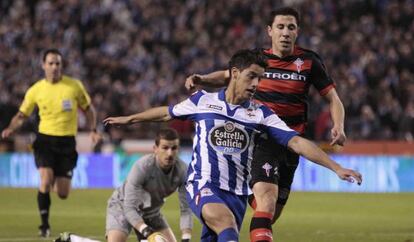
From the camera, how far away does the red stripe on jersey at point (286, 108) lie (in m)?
10.1

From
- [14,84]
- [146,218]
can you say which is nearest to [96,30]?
[14,84]

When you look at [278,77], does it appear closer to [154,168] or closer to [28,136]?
[154,168]

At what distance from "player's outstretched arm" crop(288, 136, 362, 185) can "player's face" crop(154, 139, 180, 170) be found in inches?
83.3

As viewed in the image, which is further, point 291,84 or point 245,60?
point 291,84

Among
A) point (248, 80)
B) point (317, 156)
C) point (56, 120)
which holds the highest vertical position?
point (248, 80)

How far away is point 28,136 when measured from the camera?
28.0 metres

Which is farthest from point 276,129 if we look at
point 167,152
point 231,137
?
point 167,152

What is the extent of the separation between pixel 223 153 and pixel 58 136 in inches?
284

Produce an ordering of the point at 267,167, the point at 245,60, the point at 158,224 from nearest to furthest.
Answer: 1. the point at 245,60
2. the point at 267,167
3. the point at 158,224

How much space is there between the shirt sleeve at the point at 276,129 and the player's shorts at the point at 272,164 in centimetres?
92

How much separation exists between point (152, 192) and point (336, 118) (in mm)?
2095

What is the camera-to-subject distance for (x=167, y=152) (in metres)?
10.4

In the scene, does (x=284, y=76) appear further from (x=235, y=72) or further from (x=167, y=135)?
(x=235, y=72)

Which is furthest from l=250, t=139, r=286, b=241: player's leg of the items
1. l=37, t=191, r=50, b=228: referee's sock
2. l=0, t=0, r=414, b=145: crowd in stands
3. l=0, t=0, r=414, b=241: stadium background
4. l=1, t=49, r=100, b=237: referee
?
l=0, t=0, r=414, b=145: crowd in stands
